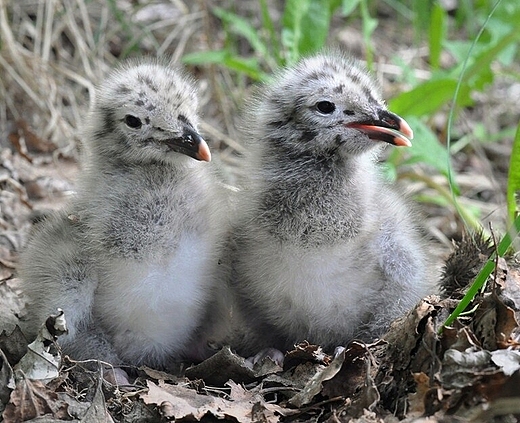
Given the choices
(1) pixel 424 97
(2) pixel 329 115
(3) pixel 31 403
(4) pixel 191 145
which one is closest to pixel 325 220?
(2) pixel 329 115

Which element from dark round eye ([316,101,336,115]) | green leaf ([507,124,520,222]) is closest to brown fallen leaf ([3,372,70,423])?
dark round eye ([316,101,336,115])

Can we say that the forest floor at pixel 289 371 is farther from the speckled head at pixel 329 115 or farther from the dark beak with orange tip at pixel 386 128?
the speckled head at pixel 329 115

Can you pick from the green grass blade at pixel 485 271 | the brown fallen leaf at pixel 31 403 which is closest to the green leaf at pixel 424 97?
the green grass blade at pixel 485 271

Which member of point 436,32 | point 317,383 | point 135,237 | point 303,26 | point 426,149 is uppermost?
point 436,32

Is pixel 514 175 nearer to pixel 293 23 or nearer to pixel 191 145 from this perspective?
pixel 191 145

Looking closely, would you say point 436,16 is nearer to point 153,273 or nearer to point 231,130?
point 231,130

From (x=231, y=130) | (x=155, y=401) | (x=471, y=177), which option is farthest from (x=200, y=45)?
(x=155, y=401)
